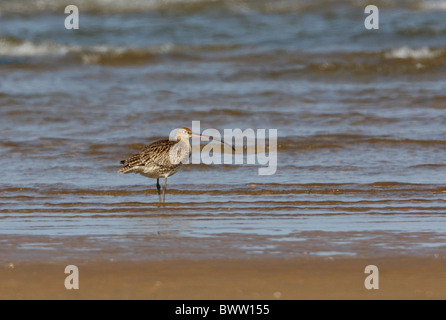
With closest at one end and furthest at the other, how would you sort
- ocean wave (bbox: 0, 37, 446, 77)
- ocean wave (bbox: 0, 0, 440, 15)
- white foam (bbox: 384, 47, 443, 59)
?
ocean wave (bbox: 0, 37, 446, 77), white foam (bbox: 384, 47, 443, 59), ocean wave (bbox: 0, 0, 440, 15)

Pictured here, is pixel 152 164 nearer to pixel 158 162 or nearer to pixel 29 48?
pixel 158 162

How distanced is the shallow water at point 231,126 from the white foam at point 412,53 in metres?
0.05

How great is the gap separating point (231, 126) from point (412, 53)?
5.57 meters

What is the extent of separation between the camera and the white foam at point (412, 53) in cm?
1420

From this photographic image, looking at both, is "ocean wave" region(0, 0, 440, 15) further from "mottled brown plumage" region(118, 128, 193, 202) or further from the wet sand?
the wet sand

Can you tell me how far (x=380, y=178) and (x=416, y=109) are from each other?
3.29m

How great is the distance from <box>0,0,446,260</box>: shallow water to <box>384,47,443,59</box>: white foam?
5 cm

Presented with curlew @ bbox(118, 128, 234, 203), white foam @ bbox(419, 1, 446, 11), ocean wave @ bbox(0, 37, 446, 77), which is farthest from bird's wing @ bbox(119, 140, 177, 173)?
white foam @ bbox(419, 1, 446, 11)

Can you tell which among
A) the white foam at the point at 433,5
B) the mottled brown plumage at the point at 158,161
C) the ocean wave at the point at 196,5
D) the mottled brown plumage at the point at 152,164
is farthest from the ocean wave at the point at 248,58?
the mottled brown plumage at the point at 152,164

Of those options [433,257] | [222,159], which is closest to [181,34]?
[222,159]

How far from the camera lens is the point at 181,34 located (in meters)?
17.5

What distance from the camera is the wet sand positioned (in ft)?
14.3

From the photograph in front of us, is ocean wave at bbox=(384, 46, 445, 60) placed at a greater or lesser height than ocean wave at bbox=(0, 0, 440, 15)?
lesser

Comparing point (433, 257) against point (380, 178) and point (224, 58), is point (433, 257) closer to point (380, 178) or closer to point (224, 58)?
point (380, 178)
